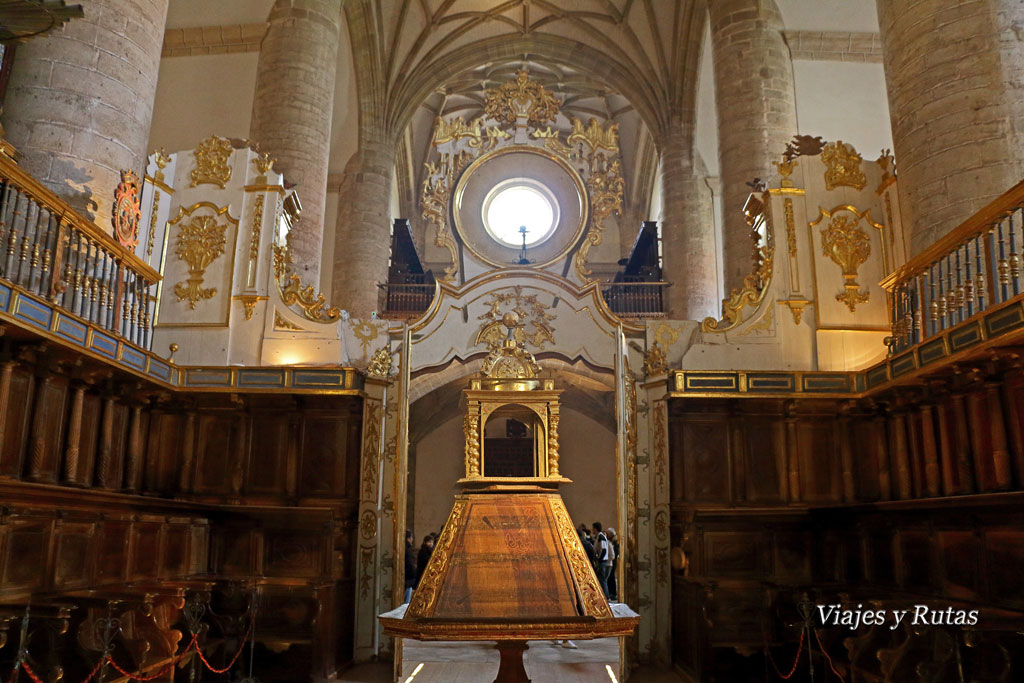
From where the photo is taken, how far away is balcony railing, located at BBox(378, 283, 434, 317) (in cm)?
1989

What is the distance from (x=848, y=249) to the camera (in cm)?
945

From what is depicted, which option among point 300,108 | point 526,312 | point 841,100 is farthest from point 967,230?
point 841,100

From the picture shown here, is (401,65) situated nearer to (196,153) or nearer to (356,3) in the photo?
(356,3)

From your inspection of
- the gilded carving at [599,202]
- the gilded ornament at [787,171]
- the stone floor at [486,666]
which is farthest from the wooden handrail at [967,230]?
the stone floor at [486,666]

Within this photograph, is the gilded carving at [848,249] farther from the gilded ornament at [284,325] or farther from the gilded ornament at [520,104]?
the gilded ornament at [284,325]

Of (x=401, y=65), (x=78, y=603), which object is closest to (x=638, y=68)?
(x=401, y=65)

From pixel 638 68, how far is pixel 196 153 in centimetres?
1321

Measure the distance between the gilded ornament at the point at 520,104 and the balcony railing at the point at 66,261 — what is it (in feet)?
15.9

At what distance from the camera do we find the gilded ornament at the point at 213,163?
32.4 feet

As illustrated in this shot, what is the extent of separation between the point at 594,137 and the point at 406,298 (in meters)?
10.6

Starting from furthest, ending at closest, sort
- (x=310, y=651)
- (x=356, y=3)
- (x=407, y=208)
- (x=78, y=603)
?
(x=407, y=208), (x=356, y=3), (x=310, y=651), (x=78, y=603)

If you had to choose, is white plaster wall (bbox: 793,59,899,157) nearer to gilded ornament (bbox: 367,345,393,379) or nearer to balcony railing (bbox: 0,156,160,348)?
gilded ornament (bbox: 367,345,393,379)

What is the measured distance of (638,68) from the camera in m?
20.2

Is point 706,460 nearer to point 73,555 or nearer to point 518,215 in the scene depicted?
point 73,555
